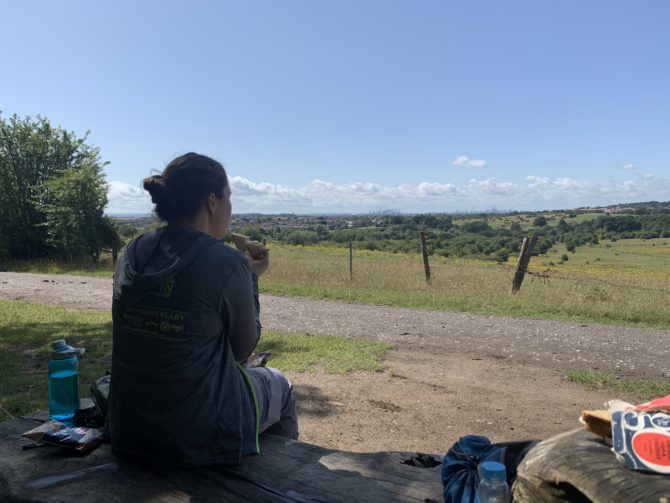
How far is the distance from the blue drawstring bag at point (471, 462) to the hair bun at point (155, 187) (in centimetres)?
155

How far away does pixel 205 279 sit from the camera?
204cm

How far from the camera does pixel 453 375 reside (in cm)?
596

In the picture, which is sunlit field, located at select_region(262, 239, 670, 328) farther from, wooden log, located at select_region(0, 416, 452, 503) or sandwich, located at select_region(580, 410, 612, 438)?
sandwich, located at select_region(580, 410, 612, 438)

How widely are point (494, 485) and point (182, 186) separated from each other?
1.64m

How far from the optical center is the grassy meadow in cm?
523

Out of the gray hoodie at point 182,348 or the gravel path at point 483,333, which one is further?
the gravel path at point 483,333

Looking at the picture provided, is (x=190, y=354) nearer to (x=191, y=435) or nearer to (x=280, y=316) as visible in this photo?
(x=191, y=435)

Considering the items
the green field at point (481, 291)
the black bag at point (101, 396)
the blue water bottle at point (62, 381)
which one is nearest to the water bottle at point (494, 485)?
the black bag at point (101, 396)

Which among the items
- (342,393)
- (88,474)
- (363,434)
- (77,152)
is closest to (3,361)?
(342,393)

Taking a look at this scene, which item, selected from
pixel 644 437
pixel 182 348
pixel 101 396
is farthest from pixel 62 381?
pixel 644 437

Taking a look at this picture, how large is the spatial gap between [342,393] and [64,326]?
513 centimetres

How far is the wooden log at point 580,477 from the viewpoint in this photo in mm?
1353

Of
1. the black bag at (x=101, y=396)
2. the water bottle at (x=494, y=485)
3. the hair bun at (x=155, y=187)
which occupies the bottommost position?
the black bag at (x=101, y=396)

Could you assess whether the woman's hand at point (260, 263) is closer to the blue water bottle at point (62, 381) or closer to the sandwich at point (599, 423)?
the blue water bottle at point (62, 381)
